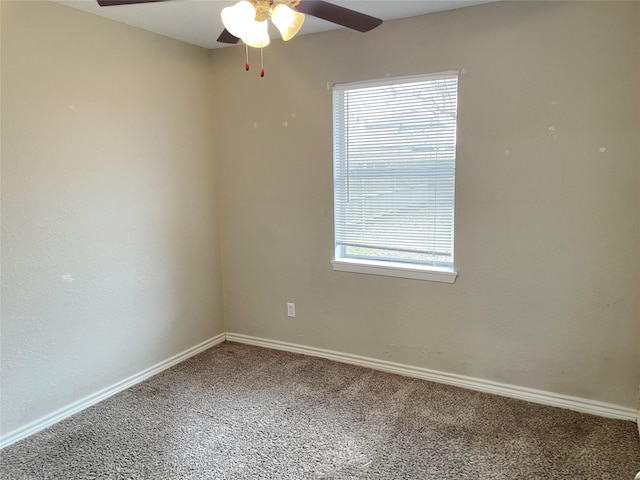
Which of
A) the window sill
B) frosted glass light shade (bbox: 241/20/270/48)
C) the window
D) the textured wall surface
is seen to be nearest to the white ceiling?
the textured wall surface

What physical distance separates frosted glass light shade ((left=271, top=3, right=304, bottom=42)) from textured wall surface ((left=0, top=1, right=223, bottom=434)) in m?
1.46

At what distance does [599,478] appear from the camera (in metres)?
2.00

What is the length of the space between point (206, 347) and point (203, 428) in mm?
1139

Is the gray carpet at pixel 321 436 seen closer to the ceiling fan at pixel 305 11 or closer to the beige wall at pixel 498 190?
the beige wall at pixel 498 190

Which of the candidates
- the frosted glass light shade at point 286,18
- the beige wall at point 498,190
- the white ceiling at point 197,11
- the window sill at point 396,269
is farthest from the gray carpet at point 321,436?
the white ceiling at point 197,11

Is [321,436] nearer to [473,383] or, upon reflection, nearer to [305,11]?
[473,383]

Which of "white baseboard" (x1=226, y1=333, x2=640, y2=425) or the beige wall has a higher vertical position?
the beige wall

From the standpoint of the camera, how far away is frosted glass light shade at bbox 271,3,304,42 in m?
1.62

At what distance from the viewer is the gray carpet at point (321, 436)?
210 centimetres

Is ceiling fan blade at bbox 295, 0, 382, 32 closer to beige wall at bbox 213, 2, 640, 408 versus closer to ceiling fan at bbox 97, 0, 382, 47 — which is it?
ceiling fan at bbox 97, 0, 382, 47

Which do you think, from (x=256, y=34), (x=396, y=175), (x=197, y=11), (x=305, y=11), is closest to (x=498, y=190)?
(x=396, y=175)

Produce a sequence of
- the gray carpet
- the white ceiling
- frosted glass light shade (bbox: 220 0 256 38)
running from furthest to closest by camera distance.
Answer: the white ceiling
the gray carpet
frosted glass light shade (bbox: 220 0 256 38)

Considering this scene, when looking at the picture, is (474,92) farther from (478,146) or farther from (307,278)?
(307,278)

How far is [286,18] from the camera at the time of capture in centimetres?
166
